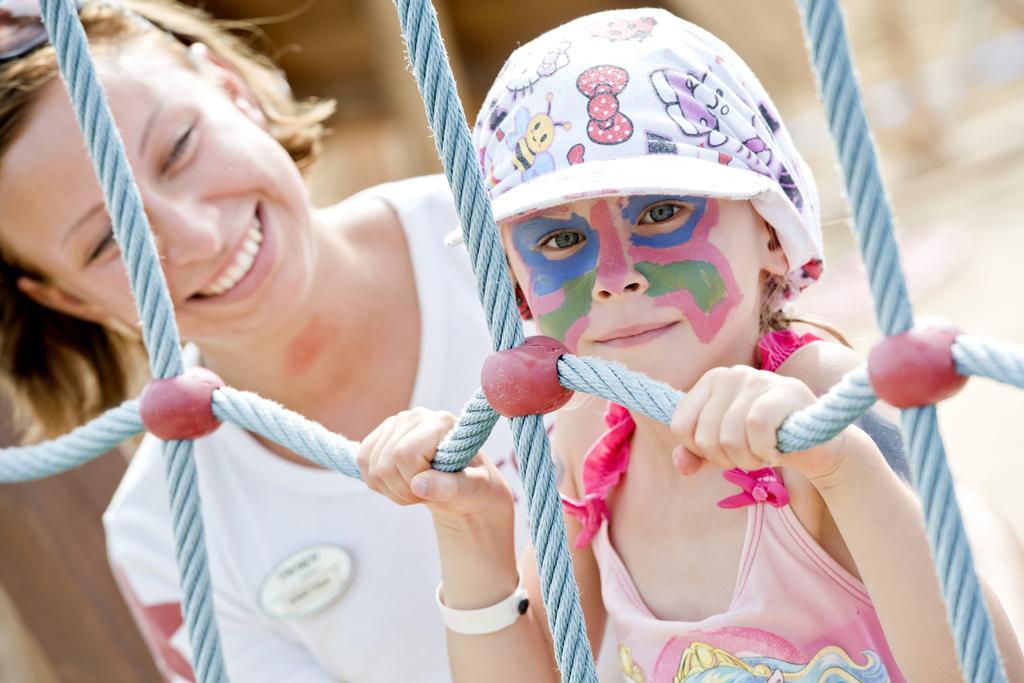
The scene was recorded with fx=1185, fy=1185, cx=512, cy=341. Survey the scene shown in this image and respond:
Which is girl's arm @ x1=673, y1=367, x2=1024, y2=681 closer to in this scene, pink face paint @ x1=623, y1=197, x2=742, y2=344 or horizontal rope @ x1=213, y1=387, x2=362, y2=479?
pink face paint @ x1=623, y1=197, x2=742, y2=344

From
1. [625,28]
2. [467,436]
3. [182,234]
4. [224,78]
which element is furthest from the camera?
[224,78]

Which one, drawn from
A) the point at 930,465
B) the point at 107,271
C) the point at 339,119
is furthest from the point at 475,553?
the point at 339,119

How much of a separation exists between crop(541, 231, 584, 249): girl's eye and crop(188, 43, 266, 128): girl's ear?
2.01 feet

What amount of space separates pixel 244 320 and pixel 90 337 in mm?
373

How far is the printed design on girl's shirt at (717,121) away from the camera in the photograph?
866mm

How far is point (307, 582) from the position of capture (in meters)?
1.35

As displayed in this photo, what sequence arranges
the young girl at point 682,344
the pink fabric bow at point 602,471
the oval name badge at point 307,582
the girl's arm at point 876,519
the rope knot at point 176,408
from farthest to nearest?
the oval name badge at point 307,582, the pink fabric bow at point 602,471, the rope knot at point 176,408, the young girl at point 682,344, the girl's arm at point 876,519

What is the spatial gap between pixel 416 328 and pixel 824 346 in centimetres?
61

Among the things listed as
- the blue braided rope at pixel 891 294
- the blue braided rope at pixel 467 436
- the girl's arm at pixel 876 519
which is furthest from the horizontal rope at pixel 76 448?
the blue braided rope at pixel 891 294

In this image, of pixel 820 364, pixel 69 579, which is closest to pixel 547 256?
pixel 820 364

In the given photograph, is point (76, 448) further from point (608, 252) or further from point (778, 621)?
point (778, 621)

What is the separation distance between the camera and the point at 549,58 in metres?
0.91

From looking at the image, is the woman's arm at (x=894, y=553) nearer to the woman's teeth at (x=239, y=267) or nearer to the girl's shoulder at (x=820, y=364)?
the girl's shoulder at (x=820, y=364)

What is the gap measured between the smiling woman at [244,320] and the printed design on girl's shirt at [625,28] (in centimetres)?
47
